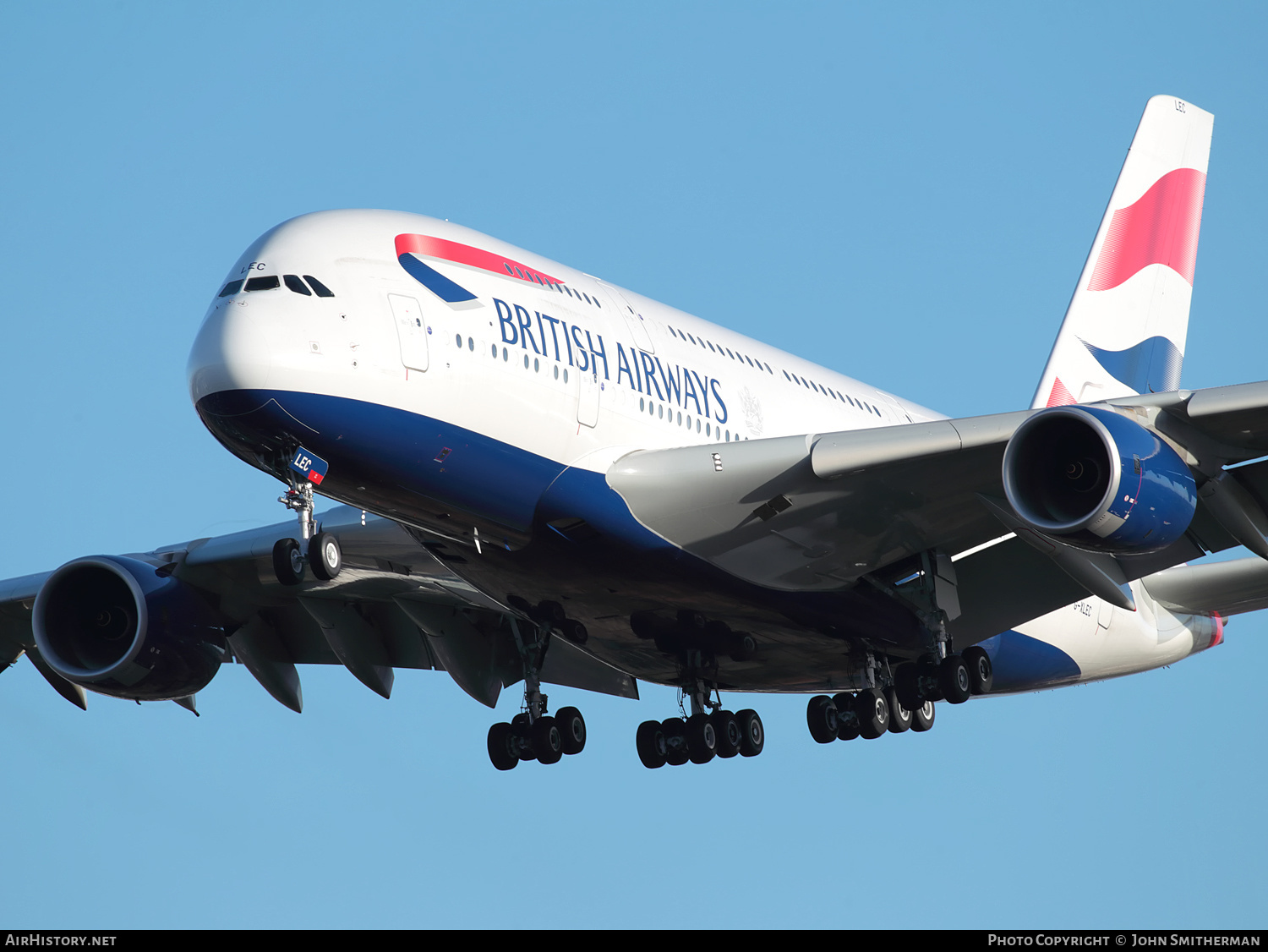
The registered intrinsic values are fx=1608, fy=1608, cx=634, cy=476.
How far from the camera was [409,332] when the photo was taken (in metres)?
17.4

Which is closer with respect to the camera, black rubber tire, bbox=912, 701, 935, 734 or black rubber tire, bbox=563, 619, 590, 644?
black rubber tire, bbox=563, 619, 590, 644

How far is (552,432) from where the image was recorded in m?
18.5

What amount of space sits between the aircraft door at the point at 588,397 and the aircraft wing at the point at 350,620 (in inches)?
161

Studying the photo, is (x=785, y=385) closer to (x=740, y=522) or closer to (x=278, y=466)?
(x=740, y=522)

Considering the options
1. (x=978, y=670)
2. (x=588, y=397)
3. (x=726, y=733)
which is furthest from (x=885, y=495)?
(x=726, y=733)

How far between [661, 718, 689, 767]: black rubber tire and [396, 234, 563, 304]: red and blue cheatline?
759 centimetres

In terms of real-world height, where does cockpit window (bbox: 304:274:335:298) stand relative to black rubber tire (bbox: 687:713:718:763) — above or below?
above

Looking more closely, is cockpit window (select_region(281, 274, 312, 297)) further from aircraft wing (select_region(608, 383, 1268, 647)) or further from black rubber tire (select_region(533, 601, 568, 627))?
black rubber tire (select_region(533, 601, 568, 627))

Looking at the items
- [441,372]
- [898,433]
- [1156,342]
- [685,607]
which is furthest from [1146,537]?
[1156,342]

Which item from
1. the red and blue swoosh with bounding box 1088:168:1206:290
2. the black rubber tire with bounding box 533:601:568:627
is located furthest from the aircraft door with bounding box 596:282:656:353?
the red and blue swoosh with bounding box 1088:168:1206:290

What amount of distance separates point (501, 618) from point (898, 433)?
28.5ft

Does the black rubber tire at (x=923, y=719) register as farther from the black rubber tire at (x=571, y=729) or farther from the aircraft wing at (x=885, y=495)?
the black rubber tire at (x=571, y=729)

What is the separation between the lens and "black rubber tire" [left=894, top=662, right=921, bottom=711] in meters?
22.0

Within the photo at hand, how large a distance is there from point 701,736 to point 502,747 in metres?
2.89
